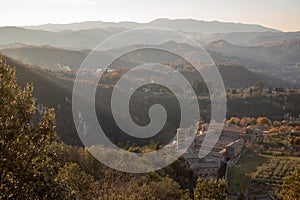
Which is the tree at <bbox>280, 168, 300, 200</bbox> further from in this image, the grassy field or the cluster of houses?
the cluster of houses

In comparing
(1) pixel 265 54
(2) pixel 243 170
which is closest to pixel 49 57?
(2) pixel 243 170

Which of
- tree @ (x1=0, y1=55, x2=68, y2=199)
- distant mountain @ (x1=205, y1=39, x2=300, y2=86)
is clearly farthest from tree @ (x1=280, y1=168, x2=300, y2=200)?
distant mountain @ (x1=205, y1=39, x2=300, y2=86)

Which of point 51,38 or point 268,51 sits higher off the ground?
point 51,38

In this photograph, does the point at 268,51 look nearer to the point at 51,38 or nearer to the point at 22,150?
the point at 51,38

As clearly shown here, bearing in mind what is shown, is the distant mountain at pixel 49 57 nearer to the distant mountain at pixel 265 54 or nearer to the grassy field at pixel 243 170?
the grassy field at pixel 243 170

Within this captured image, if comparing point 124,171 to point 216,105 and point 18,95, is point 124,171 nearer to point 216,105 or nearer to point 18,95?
point 18,95

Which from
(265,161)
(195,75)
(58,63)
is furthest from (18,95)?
(58,63)
